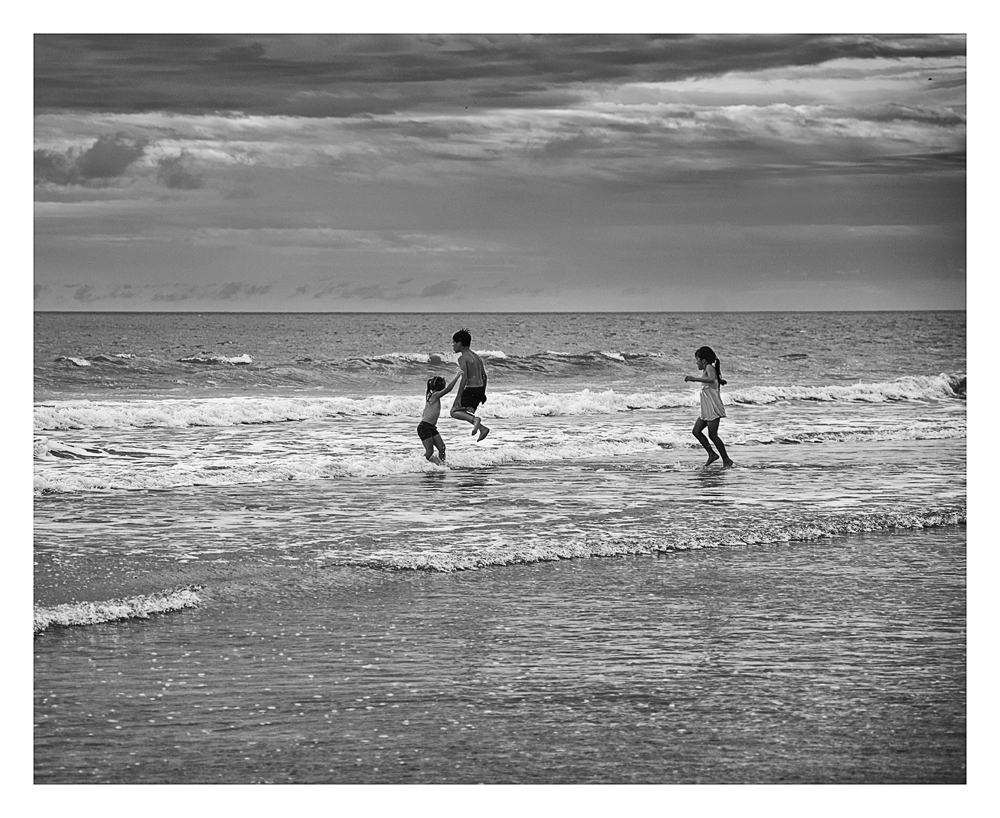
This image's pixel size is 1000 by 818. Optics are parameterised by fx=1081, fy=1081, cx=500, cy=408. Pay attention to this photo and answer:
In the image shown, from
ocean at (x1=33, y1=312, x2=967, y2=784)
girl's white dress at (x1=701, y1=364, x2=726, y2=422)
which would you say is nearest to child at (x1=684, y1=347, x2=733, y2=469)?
girl's white dress at (x1=701, y1=364, x2=726, y2=422)

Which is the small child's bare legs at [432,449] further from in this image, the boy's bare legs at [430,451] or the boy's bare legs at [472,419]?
the boy's bare legs at [472,419]

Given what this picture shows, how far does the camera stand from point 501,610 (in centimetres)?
464

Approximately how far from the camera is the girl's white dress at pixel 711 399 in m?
9.38

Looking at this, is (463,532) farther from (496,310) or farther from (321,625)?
(496,310)

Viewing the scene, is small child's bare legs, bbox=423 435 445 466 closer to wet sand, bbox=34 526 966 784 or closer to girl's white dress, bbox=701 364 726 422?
girl's white dress, bbox=701 364 726 422

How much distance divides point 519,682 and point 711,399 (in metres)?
6.01

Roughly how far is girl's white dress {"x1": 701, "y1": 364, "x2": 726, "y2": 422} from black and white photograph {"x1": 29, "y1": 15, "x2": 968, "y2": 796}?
4 centimetres

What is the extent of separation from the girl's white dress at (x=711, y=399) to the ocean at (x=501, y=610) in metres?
0.44

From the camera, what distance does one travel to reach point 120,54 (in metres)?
7.69

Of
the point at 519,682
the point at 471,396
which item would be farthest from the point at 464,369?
the point at 519,682

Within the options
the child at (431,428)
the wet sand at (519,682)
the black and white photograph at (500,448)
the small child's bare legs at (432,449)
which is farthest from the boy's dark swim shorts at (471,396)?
the wet sand at (519,682)

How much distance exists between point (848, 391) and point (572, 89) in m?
12.2

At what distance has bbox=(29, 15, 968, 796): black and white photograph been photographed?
11.4 ft

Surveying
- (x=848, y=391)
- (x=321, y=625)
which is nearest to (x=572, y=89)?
(x=321, y=625)
